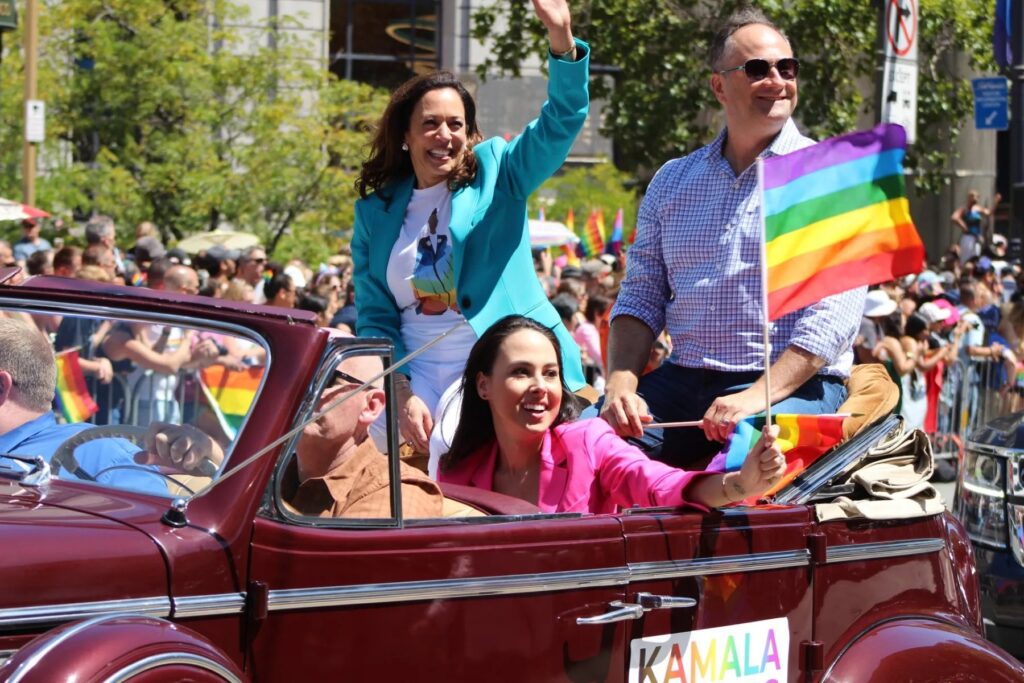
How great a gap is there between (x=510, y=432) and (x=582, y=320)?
8.75 metres

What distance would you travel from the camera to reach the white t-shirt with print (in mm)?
5078

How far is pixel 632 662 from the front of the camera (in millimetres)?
3781

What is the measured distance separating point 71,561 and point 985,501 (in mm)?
4890

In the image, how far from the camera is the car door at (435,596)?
3.23 meters

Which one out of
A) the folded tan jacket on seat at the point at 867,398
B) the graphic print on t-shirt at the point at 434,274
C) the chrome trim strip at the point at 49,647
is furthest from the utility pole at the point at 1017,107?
the chrome trim strip at the point at 49,647

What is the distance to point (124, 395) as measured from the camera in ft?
12.7

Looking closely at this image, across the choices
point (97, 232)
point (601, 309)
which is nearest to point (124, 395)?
point (97, 232)

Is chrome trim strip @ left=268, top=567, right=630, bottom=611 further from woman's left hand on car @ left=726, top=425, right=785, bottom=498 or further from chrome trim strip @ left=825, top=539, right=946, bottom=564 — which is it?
chrome trim strip @ left=825, top=539, right=946, bottom=564

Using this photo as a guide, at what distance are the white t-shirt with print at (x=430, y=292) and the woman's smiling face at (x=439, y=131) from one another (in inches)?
3.0

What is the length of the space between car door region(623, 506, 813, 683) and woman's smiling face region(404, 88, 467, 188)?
1653mm

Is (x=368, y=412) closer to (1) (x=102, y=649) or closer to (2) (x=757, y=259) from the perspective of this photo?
(1) (x=102, y=649)

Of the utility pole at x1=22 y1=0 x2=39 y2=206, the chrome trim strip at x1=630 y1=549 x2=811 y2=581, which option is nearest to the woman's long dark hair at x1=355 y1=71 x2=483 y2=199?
the chrome trim strip at x1=630 y1=549 x2=811 y2=581

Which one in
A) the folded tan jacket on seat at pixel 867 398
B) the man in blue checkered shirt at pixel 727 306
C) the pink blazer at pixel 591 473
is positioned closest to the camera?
the pink blazer at pixel 591 473

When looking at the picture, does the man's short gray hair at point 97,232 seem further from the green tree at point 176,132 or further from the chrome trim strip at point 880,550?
the chrome trim strip at point 880,550
